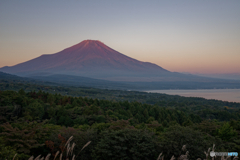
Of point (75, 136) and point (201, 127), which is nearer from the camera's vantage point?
point (75, 136)

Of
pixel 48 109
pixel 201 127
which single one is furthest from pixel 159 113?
pixel 48 109

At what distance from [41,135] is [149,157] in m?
8.09

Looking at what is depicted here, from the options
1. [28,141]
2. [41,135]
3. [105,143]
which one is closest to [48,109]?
[41,135]

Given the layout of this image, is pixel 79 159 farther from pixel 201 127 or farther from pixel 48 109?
pixel 48 109

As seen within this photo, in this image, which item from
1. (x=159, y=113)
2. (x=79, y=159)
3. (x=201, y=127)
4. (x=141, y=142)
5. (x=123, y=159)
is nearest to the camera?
(x=123, y=159)

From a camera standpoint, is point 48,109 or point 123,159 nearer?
point 123,159

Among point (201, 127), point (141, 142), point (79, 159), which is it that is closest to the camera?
point (141, 142)

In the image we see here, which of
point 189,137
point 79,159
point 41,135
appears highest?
point 189,137

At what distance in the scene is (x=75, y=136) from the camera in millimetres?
14211

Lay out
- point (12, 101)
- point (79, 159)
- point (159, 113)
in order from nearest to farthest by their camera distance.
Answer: point (79, 159) → point (12, 101) → point (159, 113)

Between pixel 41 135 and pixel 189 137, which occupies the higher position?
pixel 189 137

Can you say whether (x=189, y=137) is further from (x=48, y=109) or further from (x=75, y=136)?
(x=48, y=109)

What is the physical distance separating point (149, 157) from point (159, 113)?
71.0 feet

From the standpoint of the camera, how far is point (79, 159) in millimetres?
13969
